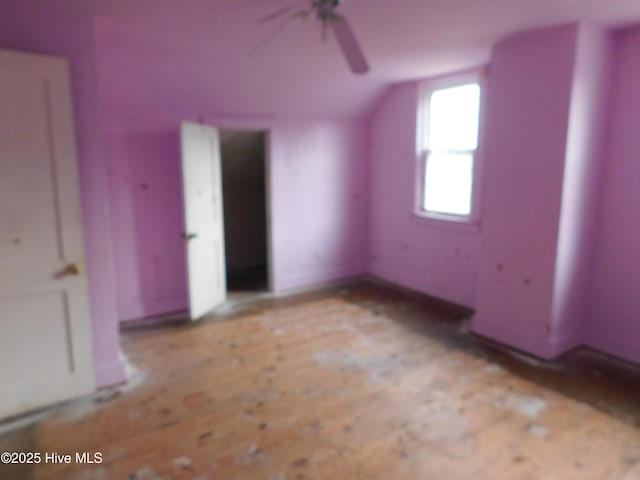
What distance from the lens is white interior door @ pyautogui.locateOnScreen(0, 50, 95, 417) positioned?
2449 millimetres

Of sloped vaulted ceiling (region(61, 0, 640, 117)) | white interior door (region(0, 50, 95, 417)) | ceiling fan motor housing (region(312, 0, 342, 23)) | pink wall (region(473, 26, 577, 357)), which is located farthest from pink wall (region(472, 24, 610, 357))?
white interior door (region(0, 50, 95, 417))

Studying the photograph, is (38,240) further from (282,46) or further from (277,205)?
(277,205)

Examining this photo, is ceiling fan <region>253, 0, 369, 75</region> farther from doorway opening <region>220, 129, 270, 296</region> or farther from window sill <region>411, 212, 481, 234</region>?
doorway opening <region>220, 129, 270, 296</region>

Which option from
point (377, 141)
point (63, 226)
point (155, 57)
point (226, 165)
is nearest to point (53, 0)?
point (155, 57)

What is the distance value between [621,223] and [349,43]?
8.30 ft

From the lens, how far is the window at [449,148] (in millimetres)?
4289

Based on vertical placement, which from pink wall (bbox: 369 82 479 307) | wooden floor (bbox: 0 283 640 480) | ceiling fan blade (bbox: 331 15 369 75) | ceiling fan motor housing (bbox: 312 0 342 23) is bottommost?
wooden floor (bbox: 0 283 640 480)

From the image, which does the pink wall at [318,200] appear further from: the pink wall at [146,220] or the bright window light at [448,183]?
the pink wall at [146,220]

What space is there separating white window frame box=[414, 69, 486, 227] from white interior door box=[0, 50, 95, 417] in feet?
11.0

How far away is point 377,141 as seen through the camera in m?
5.38

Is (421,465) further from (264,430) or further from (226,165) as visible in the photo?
(226,165)

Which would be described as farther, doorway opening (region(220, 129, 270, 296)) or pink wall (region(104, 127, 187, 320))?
doorway opening (region(220, 129, 270, 296))

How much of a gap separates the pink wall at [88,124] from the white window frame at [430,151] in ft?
10.5

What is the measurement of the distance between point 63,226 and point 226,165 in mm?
3042
